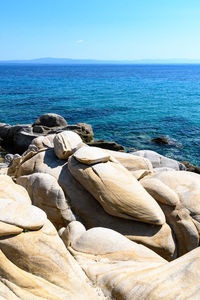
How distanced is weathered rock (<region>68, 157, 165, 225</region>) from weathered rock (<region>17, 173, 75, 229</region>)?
576mm

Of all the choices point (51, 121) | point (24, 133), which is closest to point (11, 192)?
point (24, 133)

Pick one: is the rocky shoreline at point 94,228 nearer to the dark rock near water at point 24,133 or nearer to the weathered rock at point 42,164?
the weathered rock at point 42,164

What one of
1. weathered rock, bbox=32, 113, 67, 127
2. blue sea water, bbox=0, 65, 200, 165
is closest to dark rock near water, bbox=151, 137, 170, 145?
blue sea water, bbox=0, 65, 200, 165

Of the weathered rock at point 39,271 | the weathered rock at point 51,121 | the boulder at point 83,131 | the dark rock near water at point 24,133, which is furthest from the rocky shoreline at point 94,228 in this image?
the weathered rock at point 51,121

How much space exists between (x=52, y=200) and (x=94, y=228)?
64.8 inches

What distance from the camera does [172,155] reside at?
58.2 feet

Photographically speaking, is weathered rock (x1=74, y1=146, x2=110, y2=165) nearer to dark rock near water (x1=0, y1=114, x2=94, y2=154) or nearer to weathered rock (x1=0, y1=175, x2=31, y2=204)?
weathered rock (x1=0, y1=175, x2=31, y2=204)

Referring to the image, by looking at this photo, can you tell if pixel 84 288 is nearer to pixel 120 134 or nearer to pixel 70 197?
pixel 70 197

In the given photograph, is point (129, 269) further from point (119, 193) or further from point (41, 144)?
point (41, 144)

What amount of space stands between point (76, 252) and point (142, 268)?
3.28ft

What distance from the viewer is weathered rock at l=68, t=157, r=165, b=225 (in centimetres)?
509

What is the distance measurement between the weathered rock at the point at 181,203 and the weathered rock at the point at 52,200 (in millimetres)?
1746

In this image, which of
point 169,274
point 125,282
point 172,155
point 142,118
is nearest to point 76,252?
point 125,282

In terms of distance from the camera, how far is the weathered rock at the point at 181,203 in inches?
206
